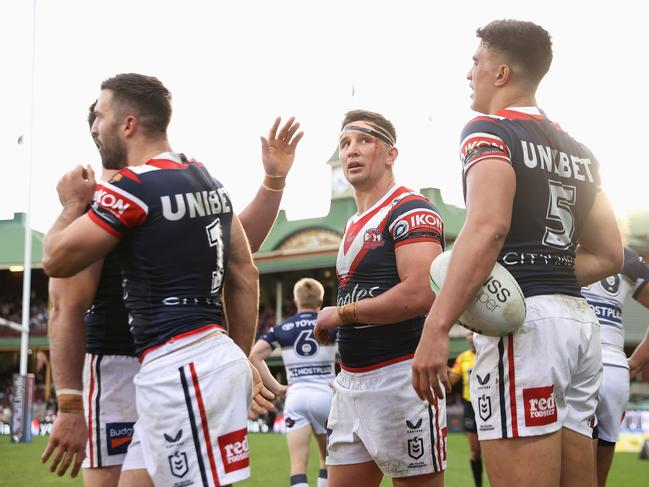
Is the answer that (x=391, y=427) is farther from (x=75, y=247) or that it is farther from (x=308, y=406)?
(x=308, y=406)

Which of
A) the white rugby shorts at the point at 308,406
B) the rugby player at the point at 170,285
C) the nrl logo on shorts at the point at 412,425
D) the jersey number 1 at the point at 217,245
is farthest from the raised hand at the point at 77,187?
the white rugby shorts at the point at 308,406

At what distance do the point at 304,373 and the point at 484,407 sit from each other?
6676 mm

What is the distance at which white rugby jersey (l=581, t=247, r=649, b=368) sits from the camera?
242 inches

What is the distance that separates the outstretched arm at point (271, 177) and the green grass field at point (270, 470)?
875cm

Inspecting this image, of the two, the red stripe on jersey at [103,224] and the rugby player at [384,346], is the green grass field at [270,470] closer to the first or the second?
the rugby player at [384,346]

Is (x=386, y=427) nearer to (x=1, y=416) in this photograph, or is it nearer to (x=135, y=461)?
(x=135, y=461)

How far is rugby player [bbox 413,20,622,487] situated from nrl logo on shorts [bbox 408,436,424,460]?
1.21 m

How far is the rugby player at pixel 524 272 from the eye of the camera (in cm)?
314

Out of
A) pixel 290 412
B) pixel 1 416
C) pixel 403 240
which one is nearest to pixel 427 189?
pixel 1 416

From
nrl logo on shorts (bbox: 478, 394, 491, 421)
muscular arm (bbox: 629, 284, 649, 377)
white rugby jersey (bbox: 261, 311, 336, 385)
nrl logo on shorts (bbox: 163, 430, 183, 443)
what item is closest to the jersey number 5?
nrl logo on shorts (bbox: 478, 394, 491, 421)

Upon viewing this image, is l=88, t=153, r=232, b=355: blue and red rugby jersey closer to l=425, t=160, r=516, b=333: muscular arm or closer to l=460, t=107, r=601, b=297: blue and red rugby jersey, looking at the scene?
l=425, t=160, r=516, b=333: muscular arm

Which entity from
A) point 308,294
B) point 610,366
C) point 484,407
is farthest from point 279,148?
point 308,294

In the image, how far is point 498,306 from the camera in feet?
10.4

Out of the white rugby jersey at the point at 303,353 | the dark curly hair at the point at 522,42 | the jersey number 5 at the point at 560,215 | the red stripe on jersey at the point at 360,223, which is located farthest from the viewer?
the white rugby jersey at the point at 303,353
